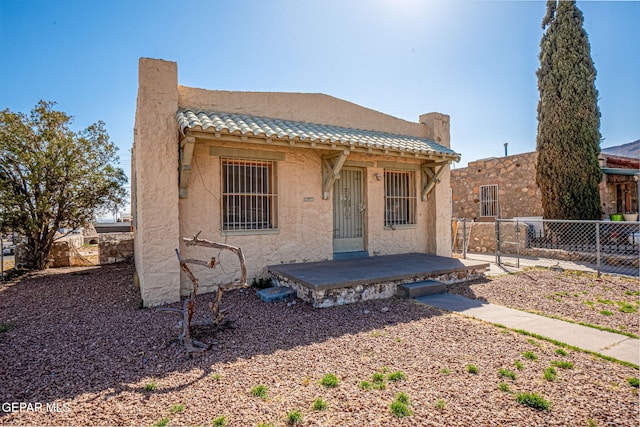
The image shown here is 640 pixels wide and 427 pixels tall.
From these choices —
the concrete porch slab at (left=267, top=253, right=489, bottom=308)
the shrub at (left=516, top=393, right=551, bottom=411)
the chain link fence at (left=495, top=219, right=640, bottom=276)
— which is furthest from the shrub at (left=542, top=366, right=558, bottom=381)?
the chain link fence at (left=495, top=219, right=640, bottom=276)

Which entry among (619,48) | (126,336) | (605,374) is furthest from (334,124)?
(619,48)

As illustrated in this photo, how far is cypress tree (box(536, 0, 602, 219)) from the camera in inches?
464

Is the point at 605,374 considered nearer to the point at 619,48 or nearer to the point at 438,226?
the point at 438,226

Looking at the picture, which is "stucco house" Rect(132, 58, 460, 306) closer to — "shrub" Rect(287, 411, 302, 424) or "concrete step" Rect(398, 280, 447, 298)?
"concrete step" Rect(398, 280, 447, 298)

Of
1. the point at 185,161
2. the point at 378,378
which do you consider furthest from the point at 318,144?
the point at 378,378

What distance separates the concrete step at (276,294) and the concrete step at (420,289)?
1994 mm

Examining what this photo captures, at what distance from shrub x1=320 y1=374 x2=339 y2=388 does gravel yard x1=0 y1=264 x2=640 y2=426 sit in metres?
0.05

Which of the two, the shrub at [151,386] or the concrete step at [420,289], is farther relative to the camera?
the concrete step at [420,289]

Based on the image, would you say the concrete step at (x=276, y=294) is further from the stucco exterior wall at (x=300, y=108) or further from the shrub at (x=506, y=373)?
the stucco exterior wall at (x=300, y=108)

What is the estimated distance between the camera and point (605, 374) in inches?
128

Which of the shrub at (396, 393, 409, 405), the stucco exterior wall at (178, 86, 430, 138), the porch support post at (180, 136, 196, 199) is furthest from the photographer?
the stucco exterior wall at (178, 86, 430, 138)

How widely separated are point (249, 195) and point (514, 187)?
13.2 metres

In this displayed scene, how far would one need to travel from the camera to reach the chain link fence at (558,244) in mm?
8739

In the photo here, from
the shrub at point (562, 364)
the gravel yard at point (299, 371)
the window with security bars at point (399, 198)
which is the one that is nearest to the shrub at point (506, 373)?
the gravel yard at point (299, 371)
